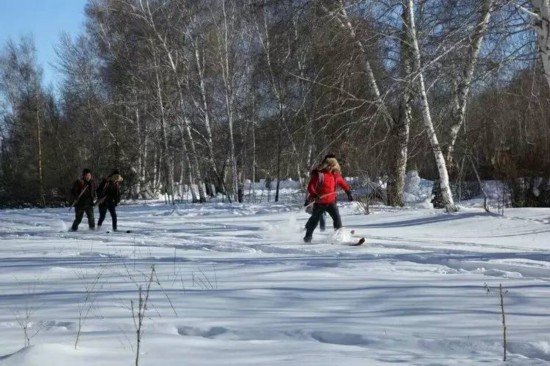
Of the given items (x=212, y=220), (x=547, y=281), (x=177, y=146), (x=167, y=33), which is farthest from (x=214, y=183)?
(x=547, y=281)

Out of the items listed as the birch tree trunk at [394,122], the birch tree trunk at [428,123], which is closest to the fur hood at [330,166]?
the birch tree trunk at [394,122]

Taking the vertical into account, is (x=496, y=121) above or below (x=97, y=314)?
above

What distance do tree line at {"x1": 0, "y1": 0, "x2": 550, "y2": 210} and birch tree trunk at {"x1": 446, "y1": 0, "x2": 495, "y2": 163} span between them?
0.05 meters

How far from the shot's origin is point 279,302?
18.2ft

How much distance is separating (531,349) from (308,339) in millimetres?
1469

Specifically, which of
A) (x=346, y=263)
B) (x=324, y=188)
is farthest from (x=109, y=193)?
(x=346, y=263)

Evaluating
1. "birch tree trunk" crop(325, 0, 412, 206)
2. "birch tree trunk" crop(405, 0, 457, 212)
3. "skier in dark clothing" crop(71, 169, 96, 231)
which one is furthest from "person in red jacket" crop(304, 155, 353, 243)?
"skier in dark clothing" crop(71, 169, 96, 231)

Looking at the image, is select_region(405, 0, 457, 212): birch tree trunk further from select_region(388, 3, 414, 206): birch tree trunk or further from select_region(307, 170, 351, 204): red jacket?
select_region(307, 170, 351, 204): red jacket

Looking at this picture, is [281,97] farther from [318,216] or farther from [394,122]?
[318,216]

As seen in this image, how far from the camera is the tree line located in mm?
11734

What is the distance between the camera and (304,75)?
16.8m

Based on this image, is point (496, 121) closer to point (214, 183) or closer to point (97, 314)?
point (97, 314)

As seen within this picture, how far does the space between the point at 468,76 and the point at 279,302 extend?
9266 mm

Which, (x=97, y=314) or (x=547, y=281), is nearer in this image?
(x=97, y=314)
